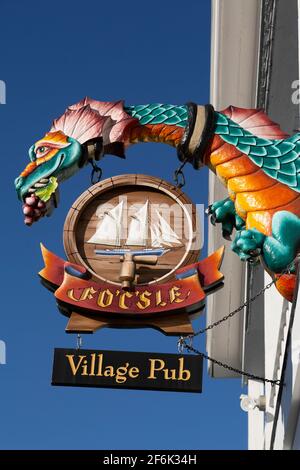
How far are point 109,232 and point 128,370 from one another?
151cm

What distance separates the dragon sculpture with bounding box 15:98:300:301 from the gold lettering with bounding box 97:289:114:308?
0.83 m

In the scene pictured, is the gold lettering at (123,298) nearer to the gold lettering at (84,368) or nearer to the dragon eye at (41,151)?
the gold lettering at (84,368)

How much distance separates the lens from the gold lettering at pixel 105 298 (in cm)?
627

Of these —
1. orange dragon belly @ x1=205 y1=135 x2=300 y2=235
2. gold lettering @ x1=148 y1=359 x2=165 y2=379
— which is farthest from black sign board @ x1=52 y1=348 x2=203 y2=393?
orange dragon belly @ x1=205 y1=135 x2=300 y2=235

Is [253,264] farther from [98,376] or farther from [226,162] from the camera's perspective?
[98,376]

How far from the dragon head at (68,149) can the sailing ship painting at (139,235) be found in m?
0.55

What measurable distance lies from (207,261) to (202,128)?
3.62 ft

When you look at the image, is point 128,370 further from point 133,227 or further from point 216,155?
point 216,155

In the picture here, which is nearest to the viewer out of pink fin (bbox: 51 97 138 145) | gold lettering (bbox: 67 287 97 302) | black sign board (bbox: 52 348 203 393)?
black sign board (bbox: 52 348 203 393)

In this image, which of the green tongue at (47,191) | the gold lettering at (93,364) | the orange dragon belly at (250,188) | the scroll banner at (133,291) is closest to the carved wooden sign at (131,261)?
the scroll banner at (133,291)

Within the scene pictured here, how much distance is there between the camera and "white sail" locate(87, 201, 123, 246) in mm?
6840

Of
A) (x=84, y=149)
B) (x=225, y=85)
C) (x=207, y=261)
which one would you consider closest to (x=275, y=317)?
(x=225, y=85)

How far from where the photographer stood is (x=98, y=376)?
18.9 ft

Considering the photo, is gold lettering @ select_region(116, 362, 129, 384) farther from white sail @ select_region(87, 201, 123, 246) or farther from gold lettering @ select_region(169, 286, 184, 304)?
white sail @ select_region(87, 201, 123, 246)
